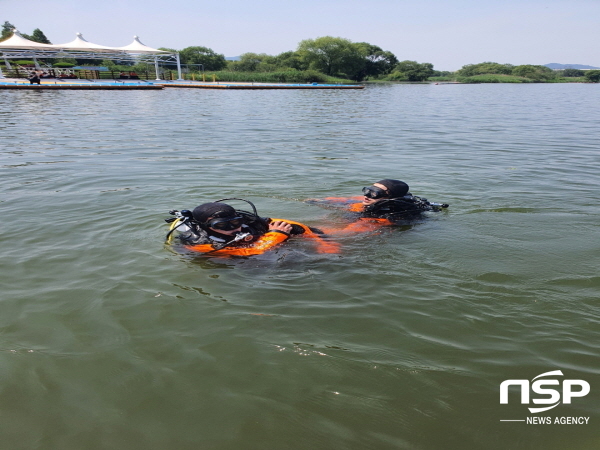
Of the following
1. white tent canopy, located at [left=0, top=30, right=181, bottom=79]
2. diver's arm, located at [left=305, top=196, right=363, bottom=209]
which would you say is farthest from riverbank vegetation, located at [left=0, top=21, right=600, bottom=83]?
diver's arm, located at [left=305, top=196, right=363, bottom=209]

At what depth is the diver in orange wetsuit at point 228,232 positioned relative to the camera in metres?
5.05

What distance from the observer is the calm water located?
9.13 ft

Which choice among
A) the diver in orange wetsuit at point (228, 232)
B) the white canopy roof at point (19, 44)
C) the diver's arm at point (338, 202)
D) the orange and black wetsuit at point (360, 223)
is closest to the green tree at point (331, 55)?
the white canopy roof at point (19, 44)

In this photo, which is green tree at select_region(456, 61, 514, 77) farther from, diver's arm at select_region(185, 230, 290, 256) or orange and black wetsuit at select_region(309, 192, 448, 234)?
diver's arm at select_region(185, 230, 290, 256)

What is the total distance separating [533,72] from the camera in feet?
317

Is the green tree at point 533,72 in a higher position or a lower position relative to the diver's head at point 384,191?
higher

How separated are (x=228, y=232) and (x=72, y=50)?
49029 mm

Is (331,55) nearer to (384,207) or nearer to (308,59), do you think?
(308,59)

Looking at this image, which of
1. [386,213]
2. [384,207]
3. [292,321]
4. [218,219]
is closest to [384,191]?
[384,207]

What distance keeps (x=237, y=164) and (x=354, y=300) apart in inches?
287

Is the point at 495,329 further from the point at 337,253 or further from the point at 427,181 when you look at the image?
the point at 427,181

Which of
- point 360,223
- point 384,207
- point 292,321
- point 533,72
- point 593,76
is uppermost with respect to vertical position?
point 533,72

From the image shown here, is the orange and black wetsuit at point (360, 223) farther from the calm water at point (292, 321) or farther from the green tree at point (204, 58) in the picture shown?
the green tree at point (204, 58)

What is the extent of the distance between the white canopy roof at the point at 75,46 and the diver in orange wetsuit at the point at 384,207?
152ft
